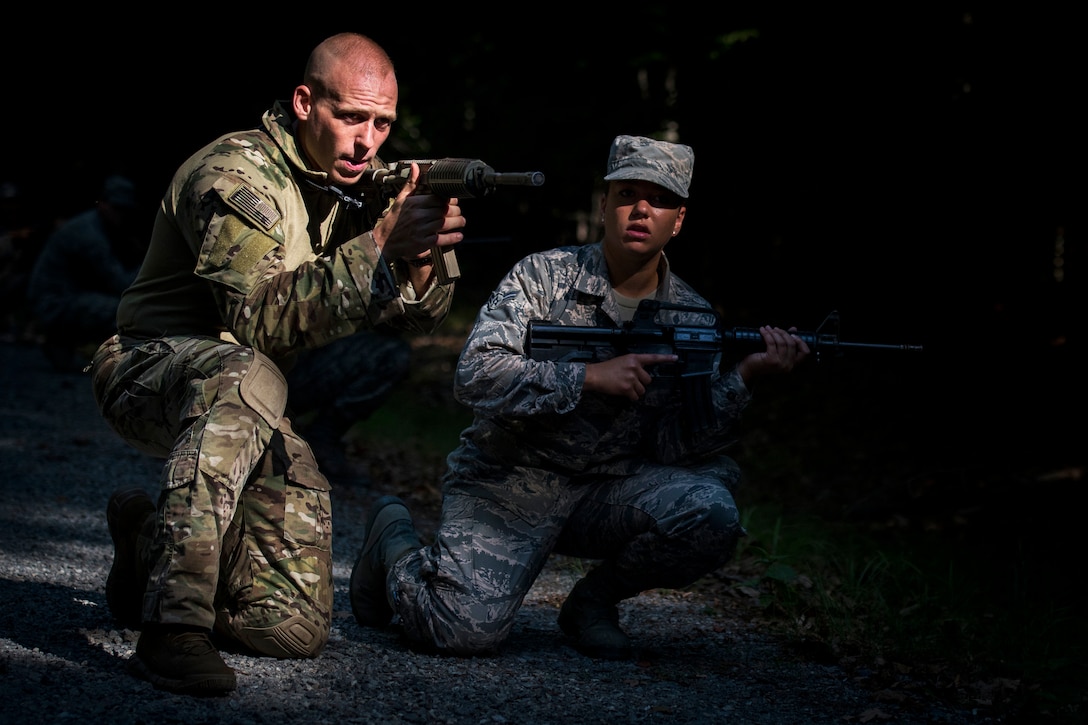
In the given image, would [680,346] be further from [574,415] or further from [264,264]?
[264,264]

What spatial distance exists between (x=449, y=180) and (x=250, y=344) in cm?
81

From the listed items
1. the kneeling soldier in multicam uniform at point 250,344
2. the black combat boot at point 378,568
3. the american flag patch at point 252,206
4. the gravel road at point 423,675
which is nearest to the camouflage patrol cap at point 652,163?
the kneeling soldier in multicam uniform at point 250,344

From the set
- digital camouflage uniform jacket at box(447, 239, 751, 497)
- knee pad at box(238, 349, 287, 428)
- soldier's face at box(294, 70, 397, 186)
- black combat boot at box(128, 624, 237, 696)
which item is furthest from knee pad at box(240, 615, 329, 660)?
soldier's face at box(294, 70, 397, 186)

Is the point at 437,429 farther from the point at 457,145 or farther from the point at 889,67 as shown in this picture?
the point at 889,67

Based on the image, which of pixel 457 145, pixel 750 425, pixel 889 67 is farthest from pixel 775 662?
pixel 457 145

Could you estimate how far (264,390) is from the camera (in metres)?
3.53

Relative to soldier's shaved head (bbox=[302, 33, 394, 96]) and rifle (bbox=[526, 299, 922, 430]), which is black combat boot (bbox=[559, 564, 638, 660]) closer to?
rifle (bbox=[526, 299, 922, 430])

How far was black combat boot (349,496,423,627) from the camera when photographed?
14.0ft

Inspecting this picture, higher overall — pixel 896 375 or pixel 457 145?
pixel 457 145

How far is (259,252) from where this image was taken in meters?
3.52

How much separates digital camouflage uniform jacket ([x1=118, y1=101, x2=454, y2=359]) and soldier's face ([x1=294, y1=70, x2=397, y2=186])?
7cm

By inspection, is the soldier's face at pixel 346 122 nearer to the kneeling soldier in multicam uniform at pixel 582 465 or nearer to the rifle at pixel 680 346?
the kneeling soldier in multicam uniform at pixel 582 465

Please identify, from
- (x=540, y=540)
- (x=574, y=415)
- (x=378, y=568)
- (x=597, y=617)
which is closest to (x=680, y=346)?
(x=574, y=415)

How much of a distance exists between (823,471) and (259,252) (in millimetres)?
6323
